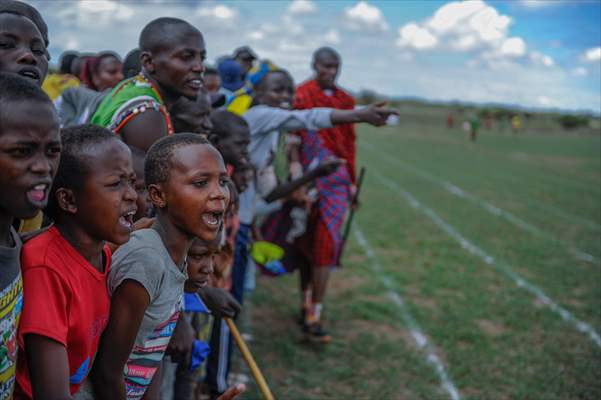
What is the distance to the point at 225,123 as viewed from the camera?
3729 millimetres

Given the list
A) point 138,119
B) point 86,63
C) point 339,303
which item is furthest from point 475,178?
point 138,119

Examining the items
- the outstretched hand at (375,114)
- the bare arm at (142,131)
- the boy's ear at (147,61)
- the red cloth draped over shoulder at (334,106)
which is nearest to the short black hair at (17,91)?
the bare arm at (142,131)

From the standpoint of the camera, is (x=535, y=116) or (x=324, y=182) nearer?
(x=324, y=182)

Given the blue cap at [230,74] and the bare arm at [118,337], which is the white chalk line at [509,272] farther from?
the bare arm at [118,337]

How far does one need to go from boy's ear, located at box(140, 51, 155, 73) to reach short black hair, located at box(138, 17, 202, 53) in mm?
30

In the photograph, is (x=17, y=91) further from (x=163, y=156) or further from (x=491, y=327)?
(x=491, y=327)

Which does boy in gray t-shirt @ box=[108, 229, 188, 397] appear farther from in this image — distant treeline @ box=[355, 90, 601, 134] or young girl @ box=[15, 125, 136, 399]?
distant treeline @ box=[355, 90, 601, 134]

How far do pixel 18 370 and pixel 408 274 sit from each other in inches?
→ 233

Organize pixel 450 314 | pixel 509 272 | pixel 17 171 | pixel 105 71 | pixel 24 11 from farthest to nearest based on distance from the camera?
pixel 509 272 < pixel 450 314 < pixel 105 71 < pixel 24 11 < pixel 17 171

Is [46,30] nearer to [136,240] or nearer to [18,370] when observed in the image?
[136,240]

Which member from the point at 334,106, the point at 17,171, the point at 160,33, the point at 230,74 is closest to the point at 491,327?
the point at 334,106

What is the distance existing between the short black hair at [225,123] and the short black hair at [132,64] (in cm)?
67

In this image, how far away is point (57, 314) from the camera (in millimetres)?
1604

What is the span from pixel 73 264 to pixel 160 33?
1.81 m
